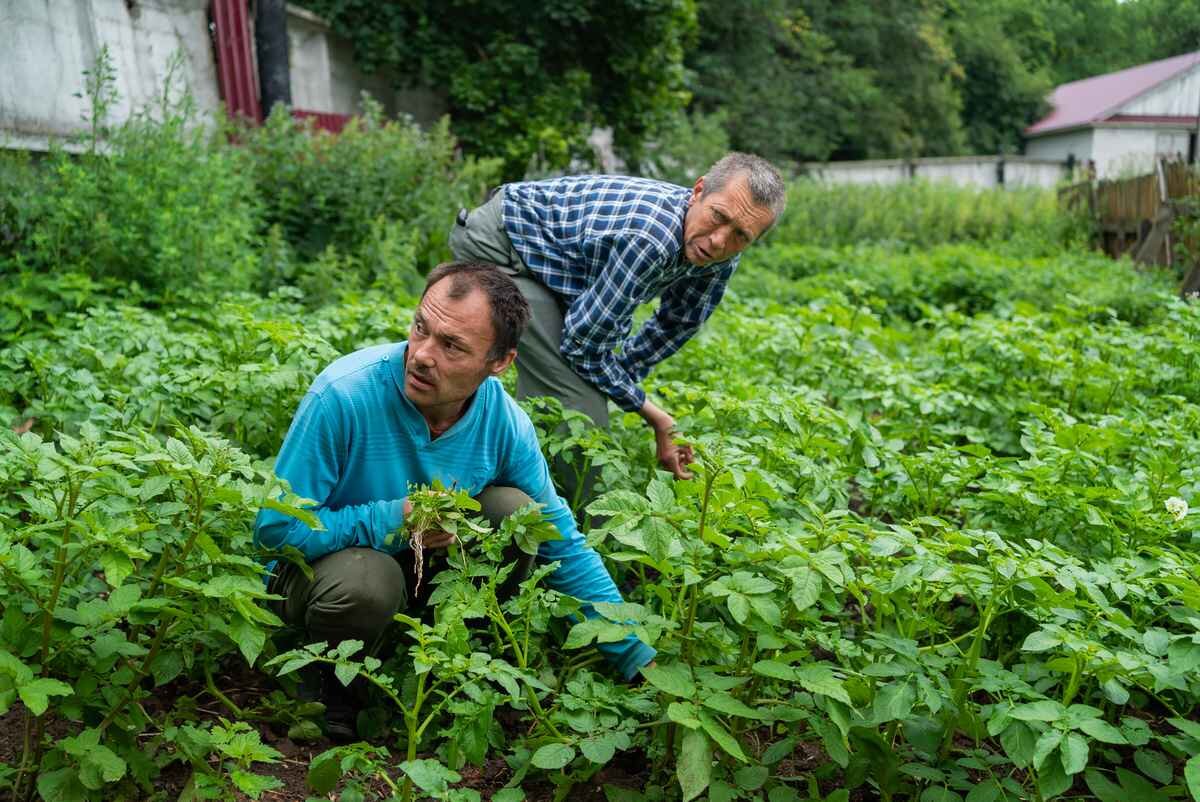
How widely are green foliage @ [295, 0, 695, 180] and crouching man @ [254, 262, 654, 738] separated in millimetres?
9893

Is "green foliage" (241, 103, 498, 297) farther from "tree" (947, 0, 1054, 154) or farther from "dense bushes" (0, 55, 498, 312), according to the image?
"tree" (947, 0, 1054, 154)

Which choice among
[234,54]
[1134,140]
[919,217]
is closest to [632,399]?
[234,54]

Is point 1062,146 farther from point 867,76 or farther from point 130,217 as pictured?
point 130,217

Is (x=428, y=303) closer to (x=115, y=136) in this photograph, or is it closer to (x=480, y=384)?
(x=480, y=384)

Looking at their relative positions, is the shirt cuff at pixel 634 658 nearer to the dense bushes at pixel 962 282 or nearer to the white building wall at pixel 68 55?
the white building wall at pixel 68 55

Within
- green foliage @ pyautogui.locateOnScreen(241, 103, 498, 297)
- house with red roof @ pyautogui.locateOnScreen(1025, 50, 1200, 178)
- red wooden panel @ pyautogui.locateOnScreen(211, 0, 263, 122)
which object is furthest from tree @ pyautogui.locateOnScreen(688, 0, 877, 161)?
green foliage @ pyautogui.locateOnScreen(241, 103, 498, 297)

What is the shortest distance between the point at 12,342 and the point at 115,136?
186cm

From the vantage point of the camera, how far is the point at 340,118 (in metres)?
11.2

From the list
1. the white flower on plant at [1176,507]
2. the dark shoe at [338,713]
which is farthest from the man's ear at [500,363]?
the white flower on plant at [1176,507]

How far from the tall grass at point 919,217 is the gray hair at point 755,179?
956 cm

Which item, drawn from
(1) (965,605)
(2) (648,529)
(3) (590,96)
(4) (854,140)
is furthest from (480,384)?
(4) (854,140)

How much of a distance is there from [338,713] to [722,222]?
1750 millimetres

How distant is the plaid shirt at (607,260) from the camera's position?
11.1 ft

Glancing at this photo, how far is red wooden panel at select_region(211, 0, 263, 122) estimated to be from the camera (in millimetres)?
9070
